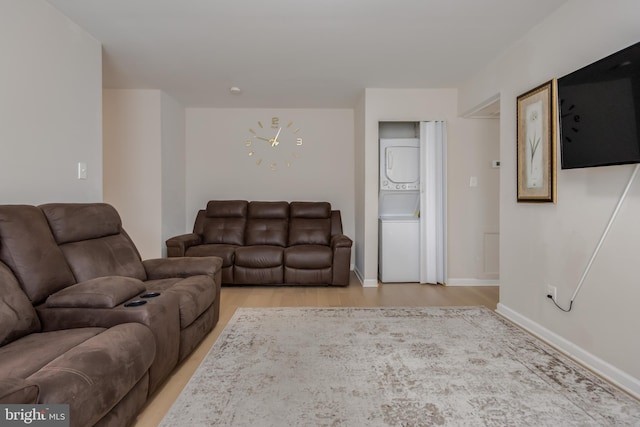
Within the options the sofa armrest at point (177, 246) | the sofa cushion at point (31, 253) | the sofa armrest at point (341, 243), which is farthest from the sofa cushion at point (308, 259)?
the sofa cushion at point (31, 253)

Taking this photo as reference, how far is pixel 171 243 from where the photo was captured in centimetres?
415

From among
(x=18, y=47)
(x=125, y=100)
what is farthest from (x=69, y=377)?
(x=125, y=100)

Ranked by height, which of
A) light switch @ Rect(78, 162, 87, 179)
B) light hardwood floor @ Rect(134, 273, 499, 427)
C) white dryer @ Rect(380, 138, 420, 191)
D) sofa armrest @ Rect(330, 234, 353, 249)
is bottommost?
light hardwood floor @ Rect(134, 273, 499, 427)

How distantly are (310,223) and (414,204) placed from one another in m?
1.44

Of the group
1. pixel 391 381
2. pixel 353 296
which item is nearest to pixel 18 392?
pixel 391 381

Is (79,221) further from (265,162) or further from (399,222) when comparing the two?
(399,222)

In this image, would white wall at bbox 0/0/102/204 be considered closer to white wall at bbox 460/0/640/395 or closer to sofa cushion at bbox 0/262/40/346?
sofa cushion at bbox 0/262/40/346

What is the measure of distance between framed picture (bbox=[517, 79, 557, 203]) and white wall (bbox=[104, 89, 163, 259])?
3.96 meters

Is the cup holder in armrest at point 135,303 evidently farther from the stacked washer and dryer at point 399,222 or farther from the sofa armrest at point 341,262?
the stacked washer and dryer at point 399,222

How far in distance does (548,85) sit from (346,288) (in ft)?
9.35

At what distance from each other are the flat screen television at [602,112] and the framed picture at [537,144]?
22 cm

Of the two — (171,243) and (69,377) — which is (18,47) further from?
(171,243)

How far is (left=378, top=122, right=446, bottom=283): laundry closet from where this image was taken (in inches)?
166

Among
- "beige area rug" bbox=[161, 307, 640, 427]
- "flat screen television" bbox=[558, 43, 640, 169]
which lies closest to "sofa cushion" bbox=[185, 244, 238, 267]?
"beige area rug" bbox=[161, 307, 640, 427]
